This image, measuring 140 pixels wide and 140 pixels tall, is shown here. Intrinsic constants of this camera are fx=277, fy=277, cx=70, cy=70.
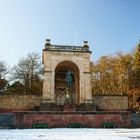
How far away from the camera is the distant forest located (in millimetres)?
47469

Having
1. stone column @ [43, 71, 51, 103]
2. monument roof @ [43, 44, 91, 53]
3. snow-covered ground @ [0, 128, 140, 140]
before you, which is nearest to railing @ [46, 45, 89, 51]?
monument roof @ [43, 44, 91, 53]

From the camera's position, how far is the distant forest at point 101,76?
4747 centimetres

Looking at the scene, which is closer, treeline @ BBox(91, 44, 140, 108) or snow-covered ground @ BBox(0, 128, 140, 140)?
snow-covered ground @ BBox(0, 128, 140, 140)

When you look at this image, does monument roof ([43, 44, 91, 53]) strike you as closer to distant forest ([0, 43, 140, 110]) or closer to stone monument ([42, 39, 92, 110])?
stone monument ([42, 39, 92, 110])

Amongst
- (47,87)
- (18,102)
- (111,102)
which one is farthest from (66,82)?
(18,102)

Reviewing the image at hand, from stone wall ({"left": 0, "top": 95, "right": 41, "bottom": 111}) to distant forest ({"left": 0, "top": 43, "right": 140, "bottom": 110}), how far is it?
8.94 metres

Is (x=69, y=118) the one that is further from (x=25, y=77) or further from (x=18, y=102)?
(x=25, y=77)

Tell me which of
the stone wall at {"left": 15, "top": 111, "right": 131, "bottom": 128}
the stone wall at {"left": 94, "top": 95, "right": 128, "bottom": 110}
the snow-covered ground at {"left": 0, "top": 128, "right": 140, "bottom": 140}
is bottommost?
the snow-covered ground at {"left": 0, "top": 128, "right": 140, "bottom": 140}

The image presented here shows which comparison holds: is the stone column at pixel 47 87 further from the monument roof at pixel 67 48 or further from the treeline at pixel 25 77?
the treeline at pixel 25 77

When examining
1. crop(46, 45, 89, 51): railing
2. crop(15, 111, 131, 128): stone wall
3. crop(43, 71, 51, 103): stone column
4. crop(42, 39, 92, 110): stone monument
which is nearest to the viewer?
crop(15, 111, 131, 128): stone wall

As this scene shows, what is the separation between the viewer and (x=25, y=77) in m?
47.4

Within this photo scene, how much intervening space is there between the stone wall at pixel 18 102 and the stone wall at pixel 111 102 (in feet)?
26.4

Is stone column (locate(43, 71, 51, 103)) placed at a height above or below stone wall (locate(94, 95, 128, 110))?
above

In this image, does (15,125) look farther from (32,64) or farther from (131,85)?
(131,85)
